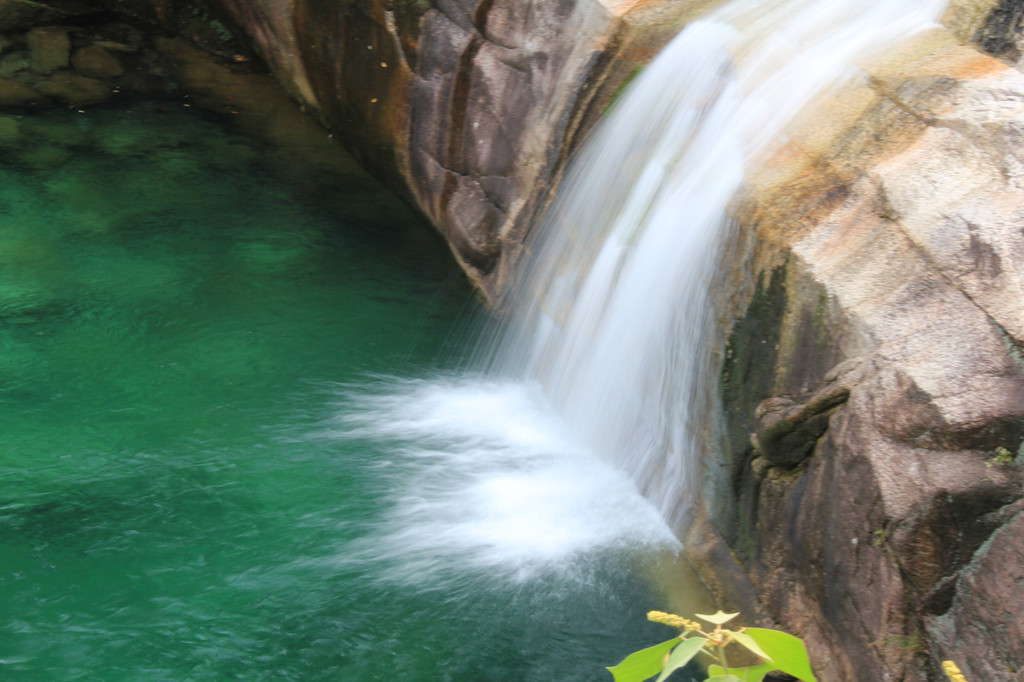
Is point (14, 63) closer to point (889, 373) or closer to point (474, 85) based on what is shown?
point (474, 85)

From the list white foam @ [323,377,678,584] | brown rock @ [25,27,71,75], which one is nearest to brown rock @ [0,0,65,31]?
brown rock @ [25,27,71,75]

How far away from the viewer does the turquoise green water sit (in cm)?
363

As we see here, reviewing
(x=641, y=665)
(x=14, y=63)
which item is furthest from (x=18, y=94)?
(x=641, y=665)

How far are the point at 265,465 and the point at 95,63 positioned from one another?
5051mm

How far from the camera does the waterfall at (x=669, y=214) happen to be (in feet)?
13.2

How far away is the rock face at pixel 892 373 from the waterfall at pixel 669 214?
260 millimetres

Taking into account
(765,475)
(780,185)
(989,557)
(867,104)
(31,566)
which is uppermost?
(867,104)

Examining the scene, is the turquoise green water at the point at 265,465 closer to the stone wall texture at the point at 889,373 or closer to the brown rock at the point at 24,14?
the stone wall texture at the point at 889,373

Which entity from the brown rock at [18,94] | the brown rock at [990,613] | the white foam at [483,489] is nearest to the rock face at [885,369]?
the brown rock at [990,613]

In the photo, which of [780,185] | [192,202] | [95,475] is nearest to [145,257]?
[192,202]

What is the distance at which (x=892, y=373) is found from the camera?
2.98 metres

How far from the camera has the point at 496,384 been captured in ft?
18.0

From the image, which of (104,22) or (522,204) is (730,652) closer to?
(522,204)

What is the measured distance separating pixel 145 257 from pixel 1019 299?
5.15 meters
